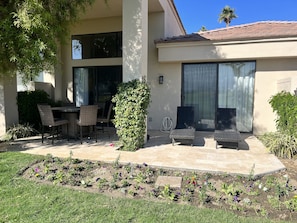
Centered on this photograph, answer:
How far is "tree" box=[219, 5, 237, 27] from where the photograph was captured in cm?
3310

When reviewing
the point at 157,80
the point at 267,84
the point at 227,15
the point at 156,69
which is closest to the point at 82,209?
the point at 157,80

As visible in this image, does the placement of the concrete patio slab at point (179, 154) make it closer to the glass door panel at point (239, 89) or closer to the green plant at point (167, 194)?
the green plant at point (167, 194)

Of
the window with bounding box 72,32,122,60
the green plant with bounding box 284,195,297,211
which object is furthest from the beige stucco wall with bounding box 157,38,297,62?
the green plant with bounding box 284,195,297,211

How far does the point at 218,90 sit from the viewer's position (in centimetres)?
820

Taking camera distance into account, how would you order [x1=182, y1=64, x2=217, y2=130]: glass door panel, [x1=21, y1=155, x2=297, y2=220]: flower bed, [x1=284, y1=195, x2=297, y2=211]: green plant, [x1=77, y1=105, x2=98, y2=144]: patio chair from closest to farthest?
1. [x1=284, y1=195, x2=297, y2=211]: green plant
2. [x1=21, y1=155, x2=297, y2=220]: flower bed
3. [x1=77, y1=105, x2=98, y2=144]: patio chair
4. [x1=182, y1=64, x2=217, y2=130]: glass door panel

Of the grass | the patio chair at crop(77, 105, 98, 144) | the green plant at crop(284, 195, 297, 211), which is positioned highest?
the patio chair at crop(77, 105, 98, 144)

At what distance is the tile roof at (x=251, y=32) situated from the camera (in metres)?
6.92

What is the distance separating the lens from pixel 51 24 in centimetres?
505

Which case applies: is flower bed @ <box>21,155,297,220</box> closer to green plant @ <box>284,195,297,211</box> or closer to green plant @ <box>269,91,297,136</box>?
green plant @ <box>284,195,297,211</box>

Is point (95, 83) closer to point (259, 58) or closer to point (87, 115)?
point (87, 115)

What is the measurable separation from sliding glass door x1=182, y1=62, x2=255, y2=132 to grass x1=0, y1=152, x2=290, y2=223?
5792 mm

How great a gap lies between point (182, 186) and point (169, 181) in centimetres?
26

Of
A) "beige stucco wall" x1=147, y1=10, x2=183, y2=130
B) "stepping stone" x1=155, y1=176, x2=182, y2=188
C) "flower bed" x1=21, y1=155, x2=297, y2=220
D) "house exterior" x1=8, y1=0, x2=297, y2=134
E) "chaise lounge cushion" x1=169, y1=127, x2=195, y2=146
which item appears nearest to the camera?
"flower bed" x1=21, y1=155, x2=297, y2=220

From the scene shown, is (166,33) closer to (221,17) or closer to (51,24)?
(51,24)
